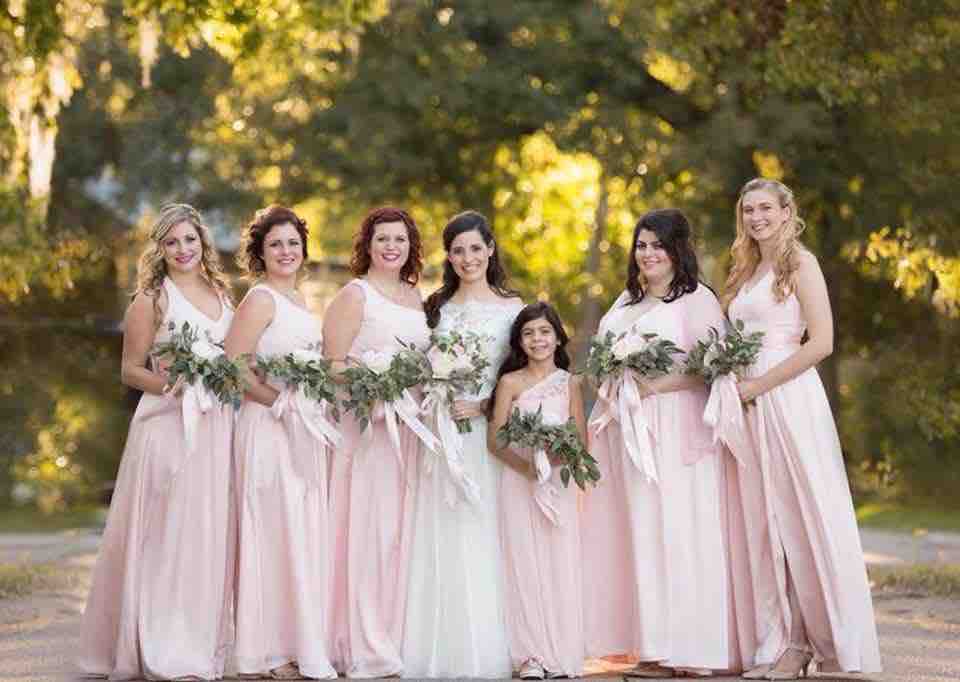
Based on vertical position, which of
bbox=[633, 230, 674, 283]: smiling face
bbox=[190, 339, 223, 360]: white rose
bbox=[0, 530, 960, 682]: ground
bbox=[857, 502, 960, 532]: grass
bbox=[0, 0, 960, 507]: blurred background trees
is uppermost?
bbox=[0, 0, 960, 507]: blurred background trees

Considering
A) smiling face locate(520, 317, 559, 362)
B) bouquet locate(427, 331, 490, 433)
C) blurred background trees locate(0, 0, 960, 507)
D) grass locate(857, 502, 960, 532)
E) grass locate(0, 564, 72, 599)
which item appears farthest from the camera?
grass locate(857, 502, 960, 532)

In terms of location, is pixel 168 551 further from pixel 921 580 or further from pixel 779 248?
pixel 921 580

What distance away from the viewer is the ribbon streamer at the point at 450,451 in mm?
10164

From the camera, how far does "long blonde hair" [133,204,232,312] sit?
10328 mm

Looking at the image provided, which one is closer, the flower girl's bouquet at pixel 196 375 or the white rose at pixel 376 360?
the flower girl's bouquet at pixel 196 375

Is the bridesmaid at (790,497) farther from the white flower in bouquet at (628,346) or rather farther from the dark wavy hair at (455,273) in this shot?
the dark wavy hair at (455,273)

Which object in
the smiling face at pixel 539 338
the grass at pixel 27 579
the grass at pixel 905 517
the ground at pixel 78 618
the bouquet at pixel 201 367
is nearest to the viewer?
the bouquet at pixel 201 367

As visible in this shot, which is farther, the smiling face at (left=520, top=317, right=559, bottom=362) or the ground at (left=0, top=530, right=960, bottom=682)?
the ground at (left=0, top=530, right=960, bottom=682)

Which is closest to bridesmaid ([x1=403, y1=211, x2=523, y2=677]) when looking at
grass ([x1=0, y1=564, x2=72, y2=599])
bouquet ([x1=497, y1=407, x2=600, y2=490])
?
bouquet ([x1=497, y1=407, x2=600, y2=490])

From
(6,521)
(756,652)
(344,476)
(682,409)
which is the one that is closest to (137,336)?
(344,476)

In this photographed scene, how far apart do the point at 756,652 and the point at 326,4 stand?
911 centimetres

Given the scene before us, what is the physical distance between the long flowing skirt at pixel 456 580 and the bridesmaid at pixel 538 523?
6 cm

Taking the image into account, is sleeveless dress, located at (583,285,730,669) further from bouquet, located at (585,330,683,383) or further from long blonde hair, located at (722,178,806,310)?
long blonde hair, located at (722,178,806,310)

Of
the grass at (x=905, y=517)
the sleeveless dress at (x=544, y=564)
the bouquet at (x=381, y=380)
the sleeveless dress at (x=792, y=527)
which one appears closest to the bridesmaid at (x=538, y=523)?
the sleeveless dress at (x=544, y=564)
